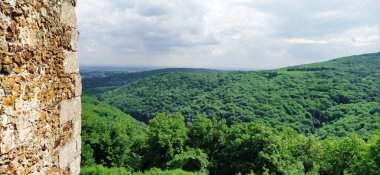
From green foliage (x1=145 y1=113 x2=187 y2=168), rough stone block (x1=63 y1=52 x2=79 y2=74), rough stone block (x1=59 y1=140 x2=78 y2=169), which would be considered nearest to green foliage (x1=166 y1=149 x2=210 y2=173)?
green foliage (x1=145 y1=113 x2=187 y2=168)

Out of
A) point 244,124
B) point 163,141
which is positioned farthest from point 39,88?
point 244,124

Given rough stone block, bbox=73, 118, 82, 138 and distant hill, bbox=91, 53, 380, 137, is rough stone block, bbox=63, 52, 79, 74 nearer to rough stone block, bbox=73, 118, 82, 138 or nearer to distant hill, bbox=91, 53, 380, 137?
rough stone block, bbox=73, 118, 82, 138

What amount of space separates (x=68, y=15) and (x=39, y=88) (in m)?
1.31

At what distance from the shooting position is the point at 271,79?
355 feet

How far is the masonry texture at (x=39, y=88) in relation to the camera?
321cm

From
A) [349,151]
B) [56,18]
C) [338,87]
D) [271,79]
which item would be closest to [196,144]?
[349,151]

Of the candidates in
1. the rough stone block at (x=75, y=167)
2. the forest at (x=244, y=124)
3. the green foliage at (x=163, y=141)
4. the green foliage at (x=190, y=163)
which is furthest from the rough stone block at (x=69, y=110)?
the green foliage at (x=163, y=141)

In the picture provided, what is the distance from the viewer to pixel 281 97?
85062 millimetres

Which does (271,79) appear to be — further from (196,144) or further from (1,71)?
(1,71)

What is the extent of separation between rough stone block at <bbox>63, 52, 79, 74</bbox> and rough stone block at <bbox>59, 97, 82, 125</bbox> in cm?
43

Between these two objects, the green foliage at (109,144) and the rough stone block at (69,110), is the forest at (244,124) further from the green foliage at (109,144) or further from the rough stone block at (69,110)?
the rough stone block at (69,110)

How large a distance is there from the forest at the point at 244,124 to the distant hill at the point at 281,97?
0.84 ft

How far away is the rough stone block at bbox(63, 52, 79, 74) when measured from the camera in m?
4.72

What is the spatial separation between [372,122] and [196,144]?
4049 cm
